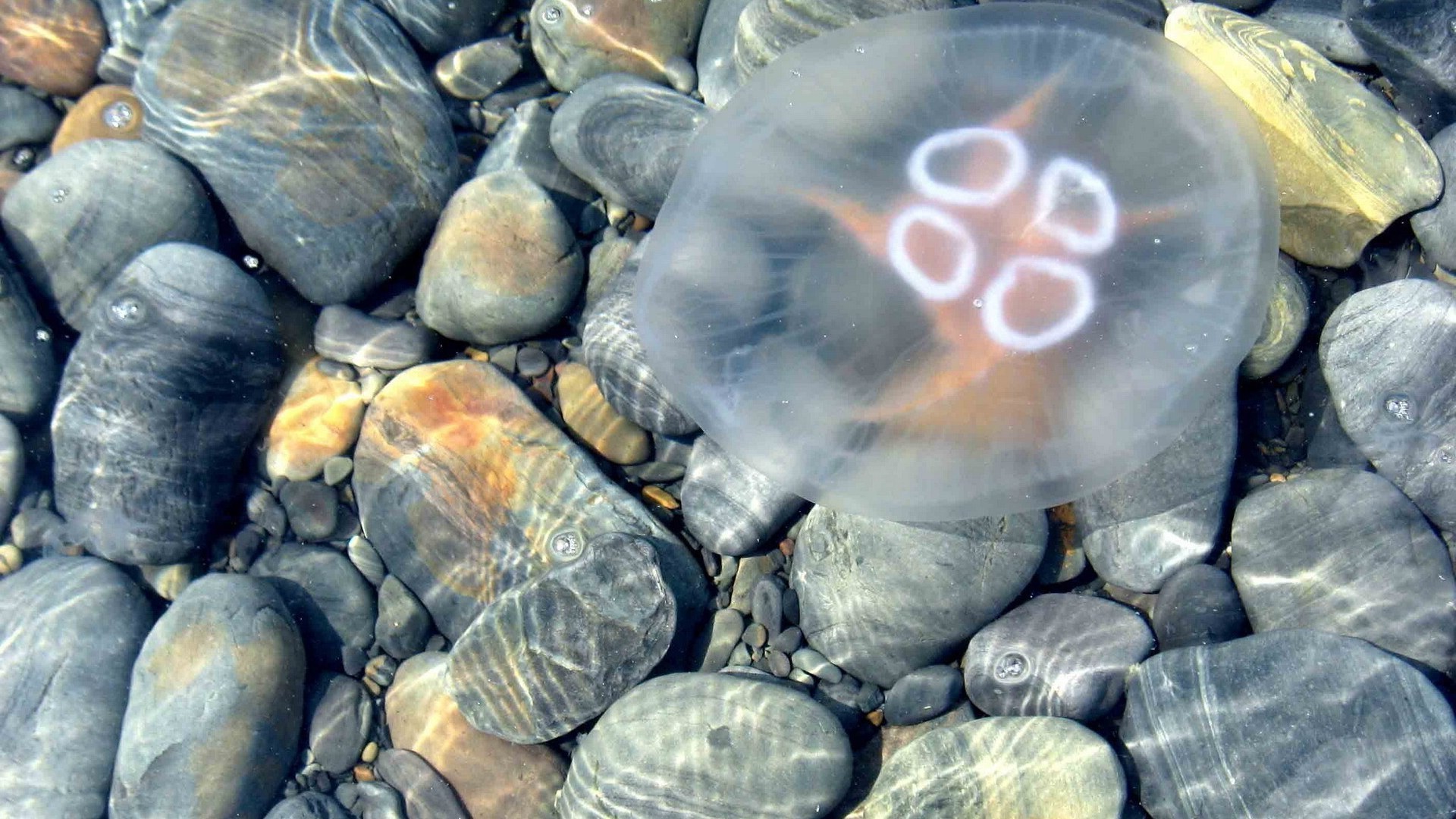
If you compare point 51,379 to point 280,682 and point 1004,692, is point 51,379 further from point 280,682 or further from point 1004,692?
point 1004,692

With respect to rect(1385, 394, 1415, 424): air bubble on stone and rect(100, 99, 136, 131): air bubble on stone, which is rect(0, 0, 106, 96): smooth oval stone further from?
rect(1385, 394, 1415, 424): air bubble on stone

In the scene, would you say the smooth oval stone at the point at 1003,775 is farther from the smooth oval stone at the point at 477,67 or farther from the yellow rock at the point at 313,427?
the smooth oval stone at the point at 477,67

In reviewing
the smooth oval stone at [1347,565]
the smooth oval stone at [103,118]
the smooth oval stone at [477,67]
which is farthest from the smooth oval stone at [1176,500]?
the smooth oval stone at [103,118]

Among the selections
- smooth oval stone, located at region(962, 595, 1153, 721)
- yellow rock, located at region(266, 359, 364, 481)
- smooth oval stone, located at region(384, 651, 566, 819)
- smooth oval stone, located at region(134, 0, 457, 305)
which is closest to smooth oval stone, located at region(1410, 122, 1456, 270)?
smooth oval stone, located at region(962, 595, 1153, 721)

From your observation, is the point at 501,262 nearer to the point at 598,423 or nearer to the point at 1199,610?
the point at 598,423

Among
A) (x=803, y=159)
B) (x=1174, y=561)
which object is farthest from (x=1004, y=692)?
(x=803, y=159)

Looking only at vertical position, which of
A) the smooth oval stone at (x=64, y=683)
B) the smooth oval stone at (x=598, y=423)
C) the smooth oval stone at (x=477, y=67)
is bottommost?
the smooth oval stone at (x=64, y=683)
